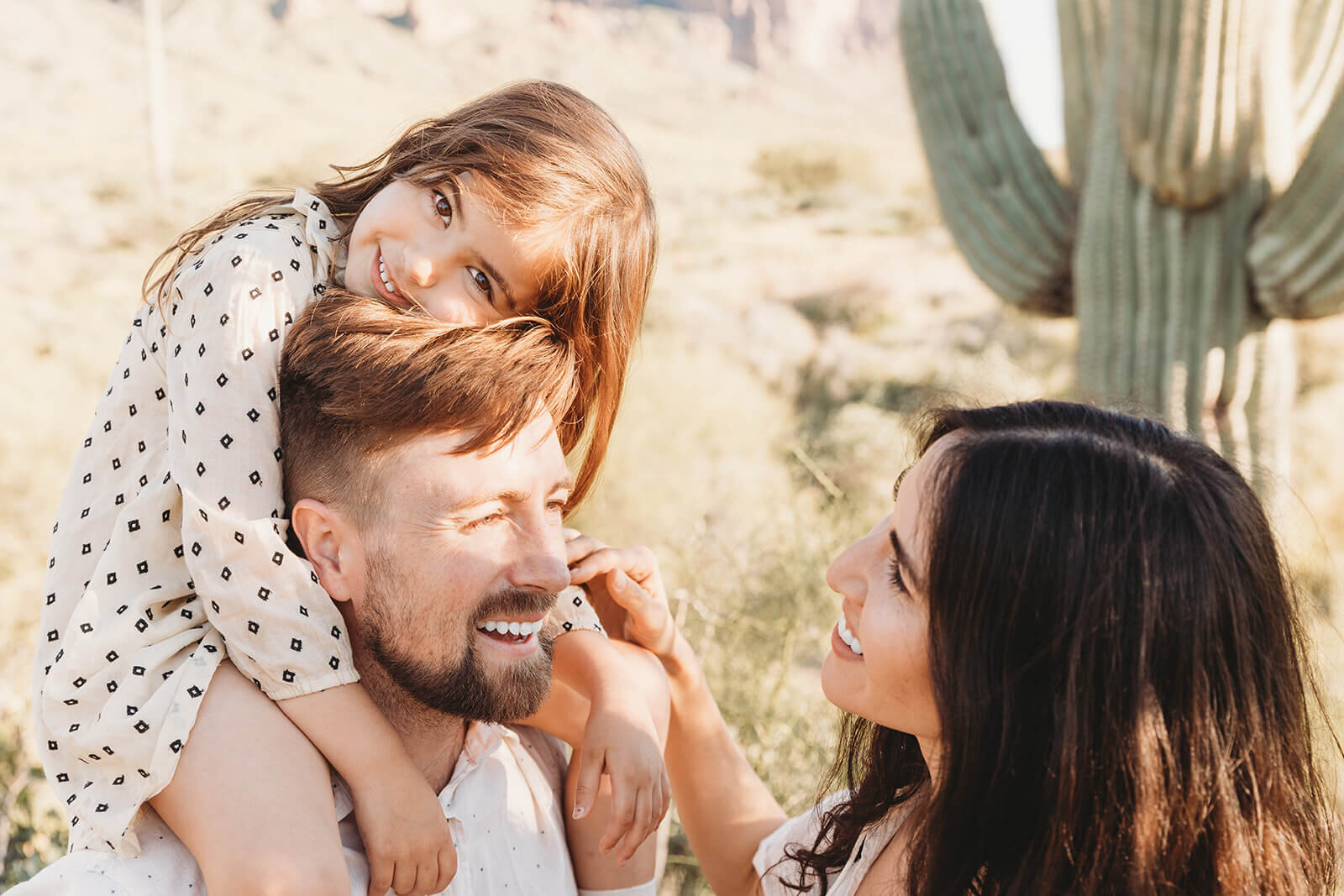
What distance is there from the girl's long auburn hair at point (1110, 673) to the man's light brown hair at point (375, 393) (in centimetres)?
72

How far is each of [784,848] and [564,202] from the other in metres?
1.27

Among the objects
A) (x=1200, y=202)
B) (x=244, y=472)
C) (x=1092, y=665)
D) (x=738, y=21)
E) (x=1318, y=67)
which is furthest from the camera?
(x=738, y=21)

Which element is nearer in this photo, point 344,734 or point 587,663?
point 344,734

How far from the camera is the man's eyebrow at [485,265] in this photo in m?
2.05

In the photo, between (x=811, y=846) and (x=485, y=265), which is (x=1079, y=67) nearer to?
(x=485, y=265)

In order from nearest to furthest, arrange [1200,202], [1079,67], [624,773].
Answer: [624,773] < [1200,202] < [1079,67]

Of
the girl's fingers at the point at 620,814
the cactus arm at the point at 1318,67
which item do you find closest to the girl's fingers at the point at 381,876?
the girl's fingers at the point at 620,814

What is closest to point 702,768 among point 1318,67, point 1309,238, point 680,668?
point 680,668

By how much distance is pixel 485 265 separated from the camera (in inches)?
80.9

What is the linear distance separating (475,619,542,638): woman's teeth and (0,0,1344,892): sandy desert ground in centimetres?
88

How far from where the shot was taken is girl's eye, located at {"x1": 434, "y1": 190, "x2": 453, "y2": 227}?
2.06 metres

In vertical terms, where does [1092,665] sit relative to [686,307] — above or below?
above

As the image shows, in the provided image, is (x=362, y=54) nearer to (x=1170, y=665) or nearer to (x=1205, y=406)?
(x=1205, y=406)

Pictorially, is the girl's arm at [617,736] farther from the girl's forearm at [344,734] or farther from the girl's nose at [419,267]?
the girl's nose at [419,267]
